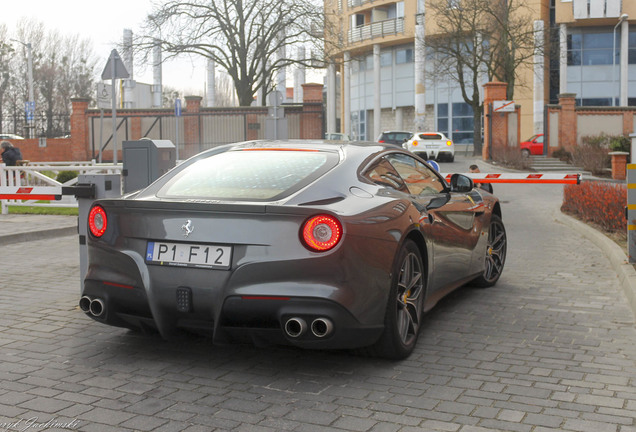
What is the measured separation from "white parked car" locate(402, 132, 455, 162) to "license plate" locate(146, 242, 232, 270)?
101ft

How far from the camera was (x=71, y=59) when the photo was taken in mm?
60469

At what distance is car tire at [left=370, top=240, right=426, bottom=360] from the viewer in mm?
5059

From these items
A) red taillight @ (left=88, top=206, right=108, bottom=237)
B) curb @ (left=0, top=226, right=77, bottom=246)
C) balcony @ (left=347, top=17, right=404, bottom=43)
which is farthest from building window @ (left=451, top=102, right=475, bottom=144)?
red taillight @ (left=88, top=206, right=108, bottom=237)

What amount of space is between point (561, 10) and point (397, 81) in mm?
13310

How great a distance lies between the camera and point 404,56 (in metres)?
59.8

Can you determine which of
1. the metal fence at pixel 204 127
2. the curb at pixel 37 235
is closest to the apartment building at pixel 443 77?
the metal fence at pixel 204 127

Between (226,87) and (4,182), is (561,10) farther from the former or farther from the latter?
(226,87)

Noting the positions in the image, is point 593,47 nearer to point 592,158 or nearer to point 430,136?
point 430,136

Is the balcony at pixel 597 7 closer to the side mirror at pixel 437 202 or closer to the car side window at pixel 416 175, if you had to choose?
the car side window at pixel 416 175

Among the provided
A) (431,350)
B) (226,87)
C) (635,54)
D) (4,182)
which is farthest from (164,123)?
(226,87)

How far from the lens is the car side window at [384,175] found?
5531 millimetres

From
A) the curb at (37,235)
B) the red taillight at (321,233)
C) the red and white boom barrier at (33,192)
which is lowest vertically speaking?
the curb at (37,235)

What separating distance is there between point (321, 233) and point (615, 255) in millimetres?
6062

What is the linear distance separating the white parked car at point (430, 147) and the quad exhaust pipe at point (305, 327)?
31.0 meters
